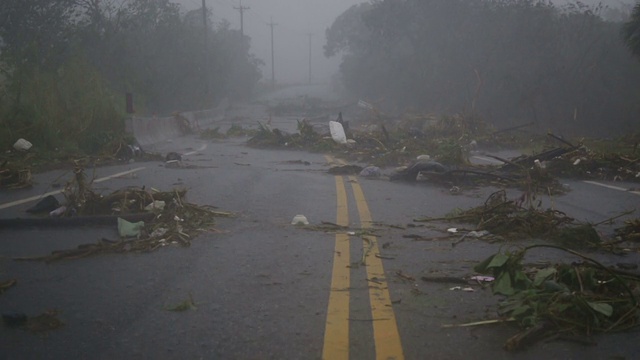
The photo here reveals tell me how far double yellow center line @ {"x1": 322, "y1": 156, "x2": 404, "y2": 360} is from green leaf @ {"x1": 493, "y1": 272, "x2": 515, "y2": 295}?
0.77 metres

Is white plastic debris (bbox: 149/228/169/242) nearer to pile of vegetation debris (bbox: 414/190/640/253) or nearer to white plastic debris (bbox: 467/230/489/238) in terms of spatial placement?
pile of vegetation debris (bbox: 414/190/640/253)

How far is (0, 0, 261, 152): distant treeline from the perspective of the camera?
14789mm

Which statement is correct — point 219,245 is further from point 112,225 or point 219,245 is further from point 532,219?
point 532,219

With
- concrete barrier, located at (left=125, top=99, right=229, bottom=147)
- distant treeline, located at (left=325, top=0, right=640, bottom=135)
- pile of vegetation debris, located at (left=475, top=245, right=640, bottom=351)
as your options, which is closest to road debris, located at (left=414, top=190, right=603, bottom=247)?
pile of vegetation debris, located at (left=475, top=245, right=640, bottom=351)

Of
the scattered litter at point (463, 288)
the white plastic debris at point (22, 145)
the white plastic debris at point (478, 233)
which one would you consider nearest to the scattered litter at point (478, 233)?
the white plastic debris at point (478, 233)

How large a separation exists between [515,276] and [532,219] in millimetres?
2375

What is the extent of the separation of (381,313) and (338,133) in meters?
14.0

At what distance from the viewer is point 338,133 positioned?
17875 mm

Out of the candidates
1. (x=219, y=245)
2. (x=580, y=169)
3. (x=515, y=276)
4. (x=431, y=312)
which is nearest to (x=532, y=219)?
(x=515, y=276)

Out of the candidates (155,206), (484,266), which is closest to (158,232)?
(155,206)

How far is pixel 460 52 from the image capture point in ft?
128

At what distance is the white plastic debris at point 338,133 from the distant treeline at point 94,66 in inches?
241

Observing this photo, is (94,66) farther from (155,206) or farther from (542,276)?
(542,276)

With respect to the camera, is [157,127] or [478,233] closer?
[478,233]
